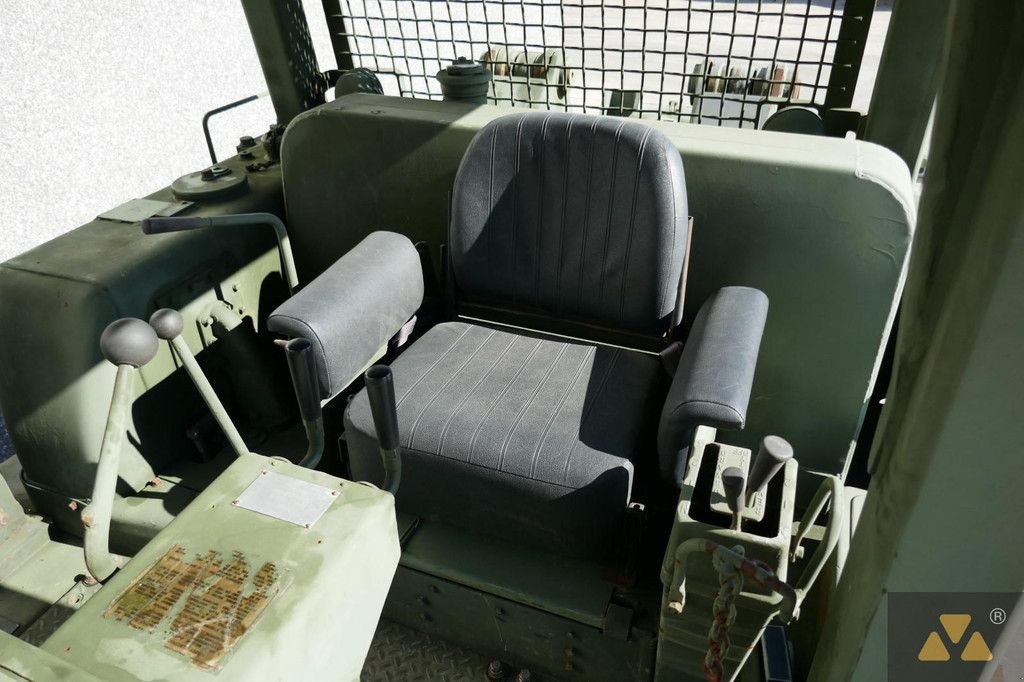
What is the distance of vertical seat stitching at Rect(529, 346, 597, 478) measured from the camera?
1385 millimetres

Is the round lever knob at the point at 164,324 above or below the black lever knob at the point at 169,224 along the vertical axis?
above

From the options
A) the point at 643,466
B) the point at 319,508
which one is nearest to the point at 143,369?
the point at 319,508

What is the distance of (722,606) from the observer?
1.02 m

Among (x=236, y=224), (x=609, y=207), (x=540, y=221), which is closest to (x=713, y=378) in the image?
(x=609, y=207)

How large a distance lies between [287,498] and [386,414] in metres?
0.17

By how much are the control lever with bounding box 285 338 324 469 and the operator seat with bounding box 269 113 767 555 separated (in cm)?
35

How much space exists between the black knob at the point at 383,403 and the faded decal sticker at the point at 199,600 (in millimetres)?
234

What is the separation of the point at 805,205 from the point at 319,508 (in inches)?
48.0

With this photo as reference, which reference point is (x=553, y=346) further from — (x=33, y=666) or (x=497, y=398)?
(x=33, y=666)

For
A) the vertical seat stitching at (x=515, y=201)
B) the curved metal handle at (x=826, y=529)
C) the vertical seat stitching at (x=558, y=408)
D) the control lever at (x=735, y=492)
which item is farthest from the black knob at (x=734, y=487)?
the vertical seat stitching at (x=515, y=201)

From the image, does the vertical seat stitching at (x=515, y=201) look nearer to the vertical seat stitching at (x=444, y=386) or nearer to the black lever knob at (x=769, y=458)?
the vertical seat stitching at (x=444, y=386)

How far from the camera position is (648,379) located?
1.62 metres

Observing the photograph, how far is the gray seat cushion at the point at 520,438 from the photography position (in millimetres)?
1379

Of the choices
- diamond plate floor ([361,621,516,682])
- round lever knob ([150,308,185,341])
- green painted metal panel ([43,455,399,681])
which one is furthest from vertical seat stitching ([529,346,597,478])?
round lever knob ([150,308,185,341])
